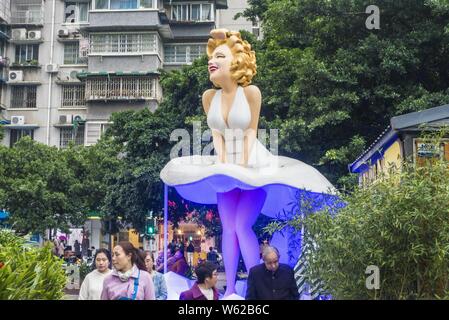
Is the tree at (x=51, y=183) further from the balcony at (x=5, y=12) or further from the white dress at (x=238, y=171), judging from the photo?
the white dress at (x=238, y=171)

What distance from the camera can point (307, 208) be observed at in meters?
7.67

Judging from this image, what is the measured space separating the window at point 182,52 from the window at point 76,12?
182 inches

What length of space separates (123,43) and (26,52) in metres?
5.87

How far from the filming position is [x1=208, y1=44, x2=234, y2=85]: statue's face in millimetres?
10109

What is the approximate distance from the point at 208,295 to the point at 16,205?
760 inches

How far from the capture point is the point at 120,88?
103 ft

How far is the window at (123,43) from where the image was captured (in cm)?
3164

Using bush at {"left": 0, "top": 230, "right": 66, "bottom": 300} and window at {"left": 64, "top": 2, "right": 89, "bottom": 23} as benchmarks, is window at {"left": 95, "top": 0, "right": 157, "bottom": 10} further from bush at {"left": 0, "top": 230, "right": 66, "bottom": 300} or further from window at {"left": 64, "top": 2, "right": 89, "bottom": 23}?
bush at {"left": 0, "top": 230, "right": 66, "bottom": 300}

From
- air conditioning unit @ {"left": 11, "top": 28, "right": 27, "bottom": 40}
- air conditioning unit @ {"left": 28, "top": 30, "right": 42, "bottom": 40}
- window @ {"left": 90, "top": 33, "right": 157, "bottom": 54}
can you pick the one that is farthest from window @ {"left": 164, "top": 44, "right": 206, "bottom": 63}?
air conditioning unit @ {"left": 11, "top": 28, "right": 27, "bottom": 40}

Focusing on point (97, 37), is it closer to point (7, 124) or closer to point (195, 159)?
point (7, 124)

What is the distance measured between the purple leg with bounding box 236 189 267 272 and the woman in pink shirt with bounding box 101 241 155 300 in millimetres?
3685

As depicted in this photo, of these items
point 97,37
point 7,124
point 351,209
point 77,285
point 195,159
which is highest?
point 97,37
